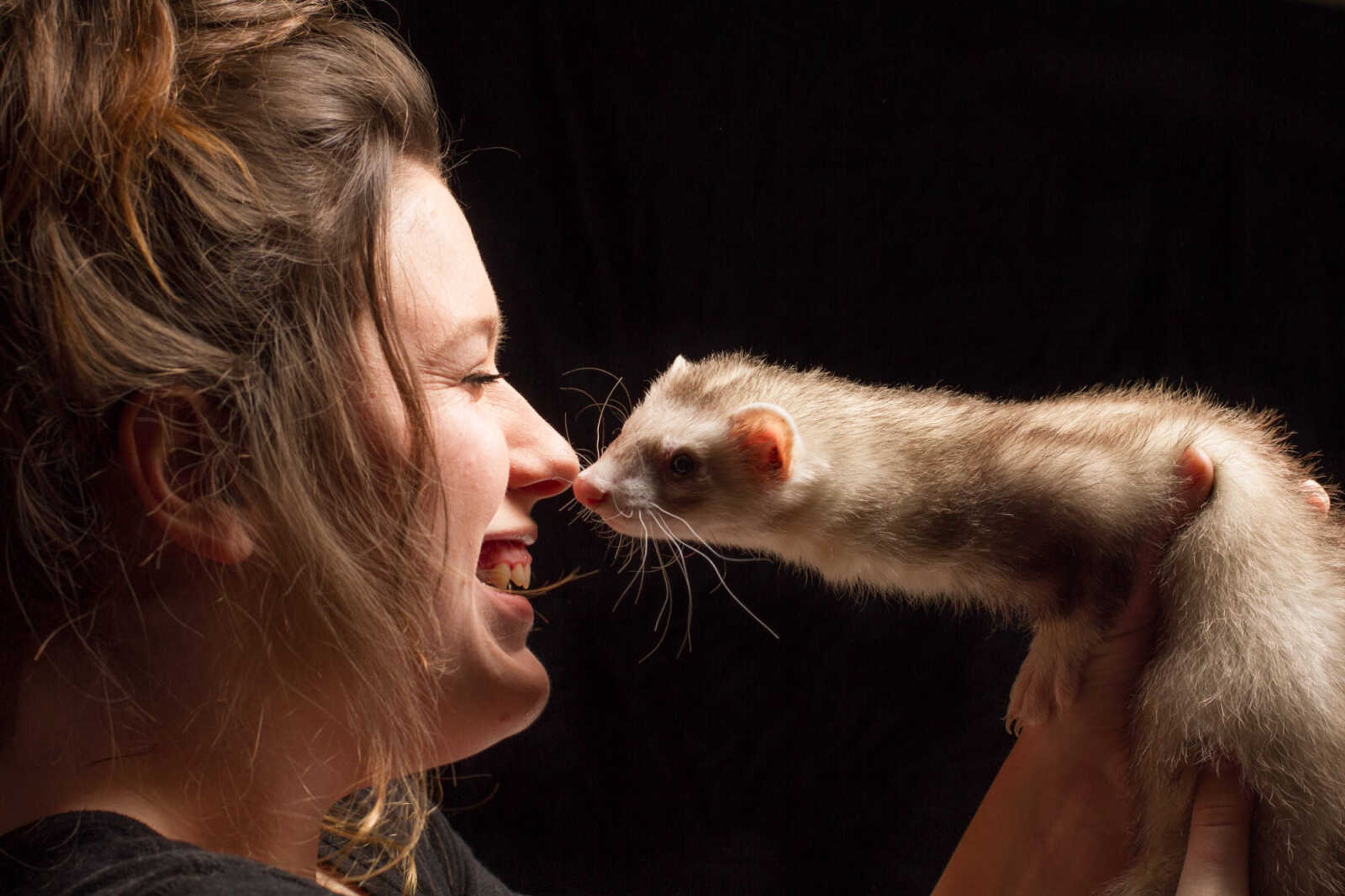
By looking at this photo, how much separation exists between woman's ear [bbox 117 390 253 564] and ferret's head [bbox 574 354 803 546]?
0.50 meters

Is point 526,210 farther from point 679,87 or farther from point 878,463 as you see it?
point 878,463

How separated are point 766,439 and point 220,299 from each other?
691 mm

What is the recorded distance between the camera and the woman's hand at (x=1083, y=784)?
42.8 inches

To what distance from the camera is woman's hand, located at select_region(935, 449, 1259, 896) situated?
1.09m

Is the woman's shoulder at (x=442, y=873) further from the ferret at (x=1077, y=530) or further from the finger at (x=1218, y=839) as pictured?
the finger at (x=1218, y=839)

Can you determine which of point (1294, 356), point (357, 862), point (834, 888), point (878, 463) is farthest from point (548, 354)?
point (1294, 356)

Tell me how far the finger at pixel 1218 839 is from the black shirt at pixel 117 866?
2.41 ft

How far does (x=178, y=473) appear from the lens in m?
0.82

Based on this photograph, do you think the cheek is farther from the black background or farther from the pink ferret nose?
the black background

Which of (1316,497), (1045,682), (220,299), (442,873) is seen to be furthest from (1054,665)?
(220,299)

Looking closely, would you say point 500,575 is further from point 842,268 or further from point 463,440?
point 842,268

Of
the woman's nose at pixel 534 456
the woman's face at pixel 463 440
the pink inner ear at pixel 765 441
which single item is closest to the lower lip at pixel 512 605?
the woman's face at pixel 463 440

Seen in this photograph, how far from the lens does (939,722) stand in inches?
63.2

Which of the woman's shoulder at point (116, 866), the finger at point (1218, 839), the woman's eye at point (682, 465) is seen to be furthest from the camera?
the woman's eye at point (682, 465)
